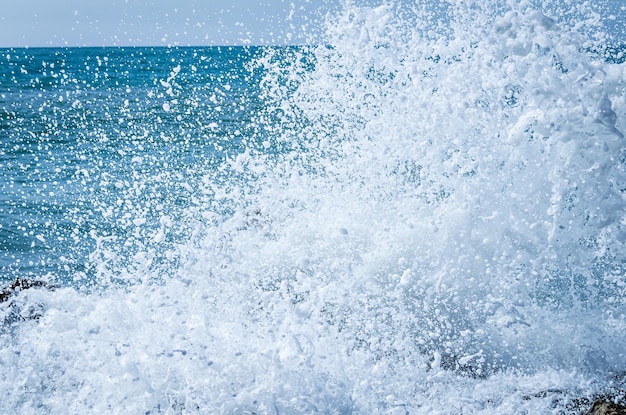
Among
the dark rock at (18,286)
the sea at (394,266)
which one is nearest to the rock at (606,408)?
the sea at (394,266)

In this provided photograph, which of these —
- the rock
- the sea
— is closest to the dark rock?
the sea

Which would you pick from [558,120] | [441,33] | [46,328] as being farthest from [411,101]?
[46,328]

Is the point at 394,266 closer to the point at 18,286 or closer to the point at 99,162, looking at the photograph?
the point at 18,286

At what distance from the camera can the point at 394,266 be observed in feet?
14.4

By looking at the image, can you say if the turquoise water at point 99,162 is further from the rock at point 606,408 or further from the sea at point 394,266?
the rock at point 606,408

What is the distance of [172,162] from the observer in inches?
398

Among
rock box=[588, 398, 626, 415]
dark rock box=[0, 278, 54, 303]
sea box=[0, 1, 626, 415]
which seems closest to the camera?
rock box=[588, 398, 626, 415]

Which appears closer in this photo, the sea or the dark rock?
the sea

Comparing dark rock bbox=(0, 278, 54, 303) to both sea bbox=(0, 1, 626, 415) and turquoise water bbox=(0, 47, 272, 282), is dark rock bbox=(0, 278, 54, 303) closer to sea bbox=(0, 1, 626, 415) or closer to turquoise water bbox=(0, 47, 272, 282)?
sea bbox=(0, 1, 626, 415)

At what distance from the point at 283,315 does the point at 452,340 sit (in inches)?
38.1

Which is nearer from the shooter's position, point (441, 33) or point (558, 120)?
point (558, 120)

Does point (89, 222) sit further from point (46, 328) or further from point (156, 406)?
point (156, 406)

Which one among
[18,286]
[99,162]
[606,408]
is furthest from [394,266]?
[99,162]

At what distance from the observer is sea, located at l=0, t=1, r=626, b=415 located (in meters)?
3.00
